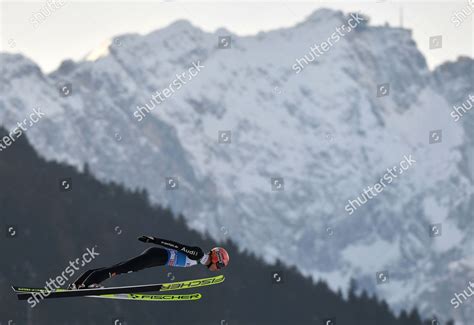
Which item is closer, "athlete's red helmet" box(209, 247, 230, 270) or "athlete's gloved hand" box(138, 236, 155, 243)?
"athlete's gloved hand" box(138, 236, 155, 243)

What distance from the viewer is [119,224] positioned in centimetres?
12062

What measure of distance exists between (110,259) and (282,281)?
36.0 m

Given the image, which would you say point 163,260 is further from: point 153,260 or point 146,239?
point 146,239

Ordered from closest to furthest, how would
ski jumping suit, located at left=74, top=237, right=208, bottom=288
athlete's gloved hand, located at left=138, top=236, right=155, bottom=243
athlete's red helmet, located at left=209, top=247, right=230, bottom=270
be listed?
athlete's gloved hand, located at left=138, top=236, right=155, bottom=243, ski jumping suit, located at left=74, top=237, right=208, bottom=288, athlete's red helmet, located at left=209, top=247, right=230, bottom=270

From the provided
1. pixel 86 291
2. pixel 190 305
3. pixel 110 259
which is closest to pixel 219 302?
pixel 190 305

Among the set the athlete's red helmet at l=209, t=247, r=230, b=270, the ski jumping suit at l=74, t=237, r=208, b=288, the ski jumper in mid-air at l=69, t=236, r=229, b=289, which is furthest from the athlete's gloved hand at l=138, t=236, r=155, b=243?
the athlete's red helmet at l=209, t=247, r=230, b=270

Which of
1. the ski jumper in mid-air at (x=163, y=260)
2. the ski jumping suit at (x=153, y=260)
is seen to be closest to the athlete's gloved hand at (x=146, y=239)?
the ski jumping suit at (x=153, y=260)

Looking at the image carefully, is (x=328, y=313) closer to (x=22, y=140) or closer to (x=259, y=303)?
(x=259, y=303)

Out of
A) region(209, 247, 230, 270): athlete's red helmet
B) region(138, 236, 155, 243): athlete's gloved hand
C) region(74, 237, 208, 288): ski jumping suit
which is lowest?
region(209, 247, 230, 270): athlete's red helmet

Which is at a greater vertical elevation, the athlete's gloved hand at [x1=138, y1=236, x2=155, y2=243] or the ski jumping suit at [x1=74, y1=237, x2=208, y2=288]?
the athlete's gloved hand at [x1=138, y1=236, x2=155, y2=243]

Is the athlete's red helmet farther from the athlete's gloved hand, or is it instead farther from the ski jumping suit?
the athlete's gloved hand

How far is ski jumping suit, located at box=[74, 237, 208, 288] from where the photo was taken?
24.6 meters

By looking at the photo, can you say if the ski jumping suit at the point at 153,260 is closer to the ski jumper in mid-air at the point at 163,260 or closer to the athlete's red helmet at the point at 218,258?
the ski jumper in mid-air at the point at 163,260

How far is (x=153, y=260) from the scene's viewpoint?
2486 centimetres
